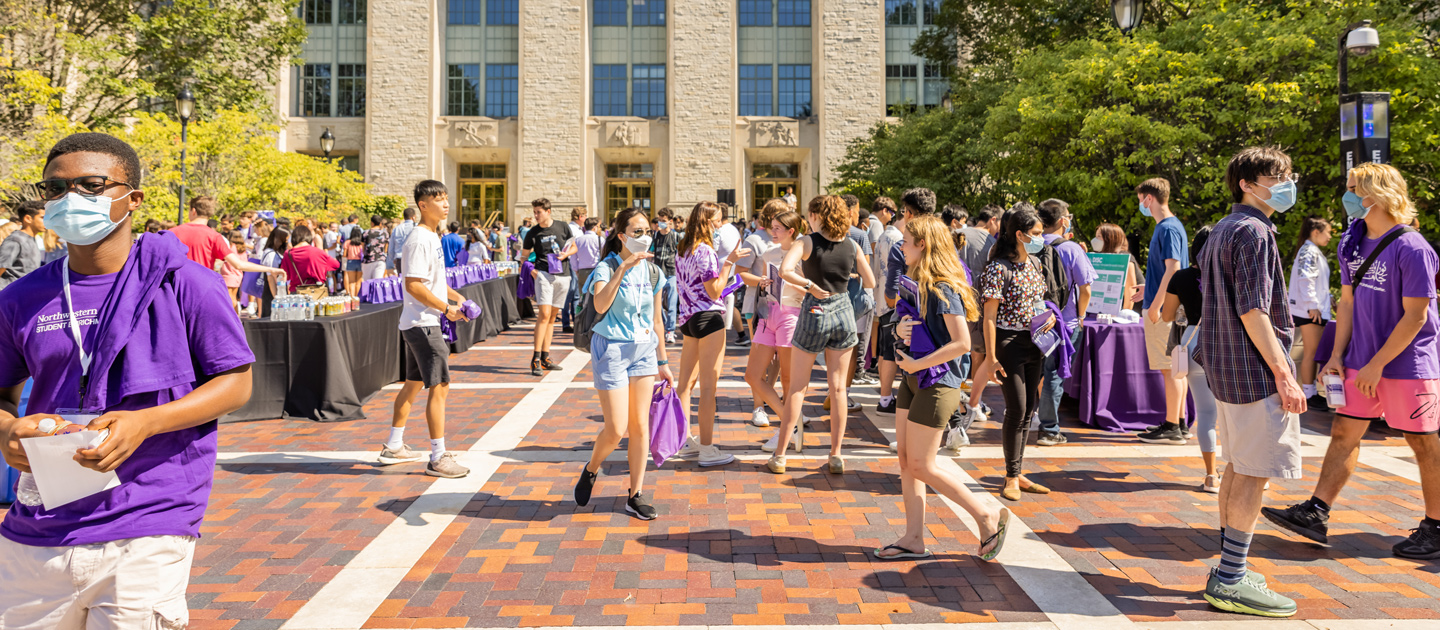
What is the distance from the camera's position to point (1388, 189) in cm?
434

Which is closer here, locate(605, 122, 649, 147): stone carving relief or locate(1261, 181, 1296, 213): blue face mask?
locate(1261, 181, 1296, 213): blue face mask

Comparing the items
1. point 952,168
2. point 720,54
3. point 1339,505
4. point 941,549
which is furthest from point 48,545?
point 720,54

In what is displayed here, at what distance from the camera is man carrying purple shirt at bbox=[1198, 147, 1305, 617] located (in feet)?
11.9

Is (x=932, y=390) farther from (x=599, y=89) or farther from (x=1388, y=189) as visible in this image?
(x=599, y=89)

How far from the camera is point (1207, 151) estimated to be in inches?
533

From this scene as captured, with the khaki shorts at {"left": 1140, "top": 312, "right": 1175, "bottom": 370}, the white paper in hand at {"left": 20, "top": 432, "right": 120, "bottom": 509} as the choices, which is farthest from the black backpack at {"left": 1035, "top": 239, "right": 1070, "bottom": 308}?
the white paper in hand at {"left": 20, "top": 432, "right": 120, "bottom": 509}

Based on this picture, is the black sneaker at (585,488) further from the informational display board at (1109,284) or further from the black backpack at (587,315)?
the informational display board at (1109,284)

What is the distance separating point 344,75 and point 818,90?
68.8ft

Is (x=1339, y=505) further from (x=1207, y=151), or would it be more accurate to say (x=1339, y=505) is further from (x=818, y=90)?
(x=818, y=90)

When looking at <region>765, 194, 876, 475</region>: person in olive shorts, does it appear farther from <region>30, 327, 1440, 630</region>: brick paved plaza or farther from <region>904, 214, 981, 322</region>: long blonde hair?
<region>904, 214, 981, 322</region>: long blonde hair

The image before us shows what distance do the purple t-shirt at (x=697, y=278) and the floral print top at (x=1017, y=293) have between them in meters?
1.82

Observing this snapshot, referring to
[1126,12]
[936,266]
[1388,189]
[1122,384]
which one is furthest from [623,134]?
[1388,189]

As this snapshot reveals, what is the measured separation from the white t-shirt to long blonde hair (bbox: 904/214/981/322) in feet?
10.5

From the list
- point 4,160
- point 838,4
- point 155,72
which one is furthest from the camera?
point 838,4
